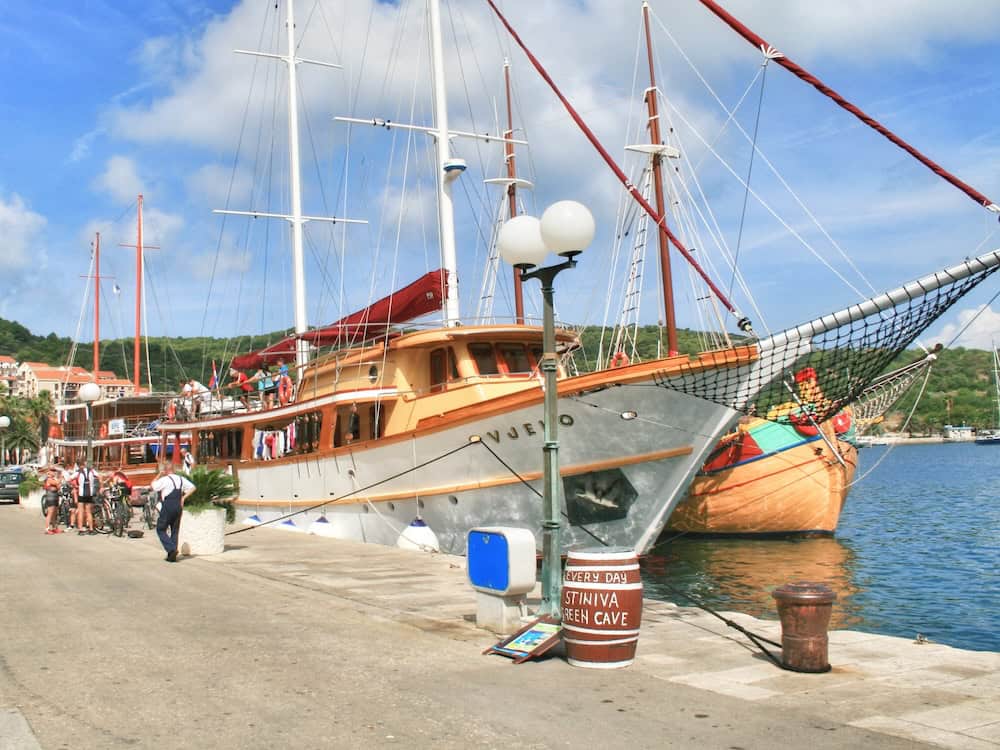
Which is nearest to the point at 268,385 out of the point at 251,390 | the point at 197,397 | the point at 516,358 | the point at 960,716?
the point at 251,390

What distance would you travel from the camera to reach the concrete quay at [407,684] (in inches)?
195

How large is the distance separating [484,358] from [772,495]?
10.2 metres

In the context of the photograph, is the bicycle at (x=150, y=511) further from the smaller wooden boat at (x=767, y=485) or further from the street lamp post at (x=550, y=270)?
the street lamp post at (x=550, y=270)

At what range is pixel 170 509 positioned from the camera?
12.9 metres

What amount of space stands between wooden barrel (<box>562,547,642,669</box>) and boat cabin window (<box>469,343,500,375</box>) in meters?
10.5

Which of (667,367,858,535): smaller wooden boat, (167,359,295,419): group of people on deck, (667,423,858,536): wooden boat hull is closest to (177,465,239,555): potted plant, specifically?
(167,359,295,419): group of people on deck

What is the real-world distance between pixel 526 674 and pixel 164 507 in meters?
8.14

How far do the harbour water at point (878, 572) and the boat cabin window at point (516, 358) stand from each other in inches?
178

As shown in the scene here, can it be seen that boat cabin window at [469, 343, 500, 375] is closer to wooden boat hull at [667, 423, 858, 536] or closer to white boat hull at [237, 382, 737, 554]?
white boat hull at [237, 382, 737, 554]

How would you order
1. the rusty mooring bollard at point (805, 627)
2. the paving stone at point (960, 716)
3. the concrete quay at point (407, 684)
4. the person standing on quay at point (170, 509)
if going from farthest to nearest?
the person standing on quay at point (170, 509)
the rusty mooring bollard at point (805, 627)
the paving stone at point (960, 716)
the concrete quay at point (407, 684)

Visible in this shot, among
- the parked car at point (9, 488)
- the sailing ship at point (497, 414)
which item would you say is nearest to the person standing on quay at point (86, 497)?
the sailing ship at point (497, 414)

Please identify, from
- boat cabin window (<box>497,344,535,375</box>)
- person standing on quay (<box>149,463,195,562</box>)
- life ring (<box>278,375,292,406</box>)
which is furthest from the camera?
life ring (<box>278,375,292,406</box>)

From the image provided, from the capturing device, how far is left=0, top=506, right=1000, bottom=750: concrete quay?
4953 mm

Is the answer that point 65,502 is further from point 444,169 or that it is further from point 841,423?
point 841,423
